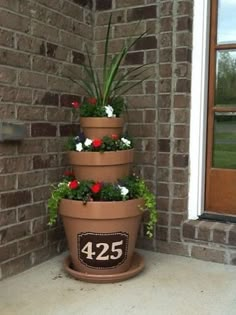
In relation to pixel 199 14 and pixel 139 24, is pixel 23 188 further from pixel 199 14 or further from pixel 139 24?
pixel 199 14

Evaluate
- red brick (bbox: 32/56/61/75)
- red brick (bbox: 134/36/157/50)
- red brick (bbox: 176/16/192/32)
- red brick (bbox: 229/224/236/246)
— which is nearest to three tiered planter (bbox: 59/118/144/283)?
red brick (bbox: 32/56/61/75)

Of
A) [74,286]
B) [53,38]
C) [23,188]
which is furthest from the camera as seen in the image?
[53,38]

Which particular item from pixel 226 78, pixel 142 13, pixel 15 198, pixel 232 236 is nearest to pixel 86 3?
pixel 142 13

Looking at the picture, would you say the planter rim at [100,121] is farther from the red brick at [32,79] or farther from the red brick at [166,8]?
the red brick at [166,8]

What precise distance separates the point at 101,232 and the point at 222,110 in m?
1.14

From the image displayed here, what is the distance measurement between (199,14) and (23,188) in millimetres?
1544

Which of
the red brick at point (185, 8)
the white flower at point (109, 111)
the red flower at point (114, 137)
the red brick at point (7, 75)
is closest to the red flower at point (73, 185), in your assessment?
the red flower at point (114, 137)

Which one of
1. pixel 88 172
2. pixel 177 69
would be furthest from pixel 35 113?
pixel 177 69

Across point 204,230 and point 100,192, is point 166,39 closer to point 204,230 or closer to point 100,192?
point 100,192

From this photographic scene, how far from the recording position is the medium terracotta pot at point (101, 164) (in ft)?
7.85

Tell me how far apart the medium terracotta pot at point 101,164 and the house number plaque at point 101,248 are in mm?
313

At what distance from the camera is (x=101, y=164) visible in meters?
2.39

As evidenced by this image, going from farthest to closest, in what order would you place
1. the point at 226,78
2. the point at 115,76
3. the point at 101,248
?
the point at 115,76, the point at 226,78, the point at 101,248

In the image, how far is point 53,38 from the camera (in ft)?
8.82
